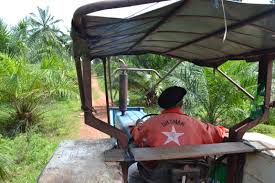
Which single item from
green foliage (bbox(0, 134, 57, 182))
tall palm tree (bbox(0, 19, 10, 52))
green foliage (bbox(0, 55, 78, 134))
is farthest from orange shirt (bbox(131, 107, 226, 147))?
tall palm tree (bbox(0, 19, 10, 52))

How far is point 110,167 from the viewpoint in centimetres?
307

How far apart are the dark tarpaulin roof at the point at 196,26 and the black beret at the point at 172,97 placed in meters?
0.51

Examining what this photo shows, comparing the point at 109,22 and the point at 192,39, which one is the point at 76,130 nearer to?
the point at 192,39

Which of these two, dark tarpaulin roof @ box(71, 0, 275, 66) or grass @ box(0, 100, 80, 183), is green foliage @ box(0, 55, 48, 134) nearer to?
grass @ box(0, 100, 80, 183)

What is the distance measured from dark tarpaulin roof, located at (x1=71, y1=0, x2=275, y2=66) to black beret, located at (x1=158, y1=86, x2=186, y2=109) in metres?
→ 0.51

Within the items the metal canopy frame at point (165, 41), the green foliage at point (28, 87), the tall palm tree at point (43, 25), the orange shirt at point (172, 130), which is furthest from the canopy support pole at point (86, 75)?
the tall palm tree at point (43, 25)

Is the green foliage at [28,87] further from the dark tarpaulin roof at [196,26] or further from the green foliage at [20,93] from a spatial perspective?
the dark tarpaulin roof at [196,26]

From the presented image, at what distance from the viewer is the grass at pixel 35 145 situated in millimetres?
6055

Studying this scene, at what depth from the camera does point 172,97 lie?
262cm

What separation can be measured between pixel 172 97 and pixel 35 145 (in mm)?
6426

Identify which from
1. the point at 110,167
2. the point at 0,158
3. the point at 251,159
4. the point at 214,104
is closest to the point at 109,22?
the point at 110,167

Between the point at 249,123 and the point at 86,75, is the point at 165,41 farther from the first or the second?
the point at 86,75

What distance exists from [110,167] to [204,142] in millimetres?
943


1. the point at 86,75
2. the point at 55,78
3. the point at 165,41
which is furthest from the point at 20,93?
the point at 86,75
